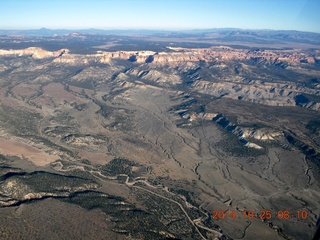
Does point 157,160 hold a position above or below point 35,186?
below

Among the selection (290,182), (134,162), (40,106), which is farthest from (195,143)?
(40,106)

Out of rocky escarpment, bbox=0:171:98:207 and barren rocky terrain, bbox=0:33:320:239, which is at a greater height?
rocky escarpment, bbox=0:171:98:207

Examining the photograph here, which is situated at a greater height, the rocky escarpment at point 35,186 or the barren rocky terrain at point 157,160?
the rocky escarpment at point 35,186

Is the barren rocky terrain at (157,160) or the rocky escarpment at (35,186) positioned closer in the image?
the barren rocky terrain at (157,160)

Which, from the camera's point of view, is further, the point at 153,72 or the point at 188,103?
the point at 153,72

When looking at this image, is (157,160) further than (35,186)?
Yes

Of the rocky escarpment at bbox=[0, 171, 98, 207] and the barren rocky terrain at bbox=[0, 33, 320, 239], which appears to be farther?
the rocky escarpment at bbox=[0, 171, 98, 207]

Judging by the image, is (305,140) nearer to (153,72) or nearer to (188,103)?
(188,103)

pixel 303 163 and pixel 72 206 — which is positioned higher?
pixel 72 206
